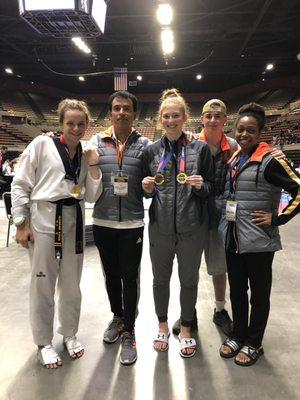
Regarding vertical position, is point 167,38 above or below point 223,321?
above

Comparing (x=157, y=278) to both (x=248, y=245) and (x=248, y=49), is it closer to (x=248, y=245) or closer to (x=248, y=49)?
(x=248, y=245)

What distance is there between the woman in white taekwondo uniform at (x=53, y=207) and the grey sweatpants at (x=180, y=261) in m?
0.47

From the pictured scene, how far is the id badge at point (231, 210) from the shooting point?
1788mm

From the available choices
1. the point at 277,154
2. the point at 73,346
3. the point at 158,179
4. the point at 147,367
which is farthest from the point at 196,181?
the point at 73,346

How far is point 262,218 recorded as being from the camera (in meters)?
1.70

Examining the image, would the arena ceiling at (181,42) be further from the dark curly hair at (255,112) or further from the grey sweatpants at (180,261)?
the grey sweatpants at (180,261)

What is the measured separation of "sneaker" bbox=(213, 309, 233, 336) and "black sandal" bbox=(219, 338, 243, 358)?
0.15 metres

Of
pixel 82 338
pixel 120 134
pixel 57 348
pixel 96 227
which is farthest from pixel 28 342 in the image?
pixel 120 134

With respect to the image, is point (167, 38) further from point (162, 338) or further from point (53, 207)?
point (162, 338)

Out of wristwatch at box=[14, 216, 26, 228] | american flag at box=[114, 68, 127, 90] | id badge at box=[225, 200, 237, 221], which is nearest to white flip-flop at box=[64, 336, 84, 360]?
wristwatch at box=[14, 216, 26, 228]

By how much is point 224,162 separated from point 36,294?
4.68 ft

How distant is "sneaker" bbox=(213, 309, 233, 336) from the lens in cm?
215

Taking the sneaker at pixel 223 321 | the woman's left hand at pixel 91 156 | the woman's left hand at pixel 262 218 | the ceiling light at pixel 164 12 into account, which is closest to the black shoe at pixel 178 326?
the sneaker at pixel 223 321

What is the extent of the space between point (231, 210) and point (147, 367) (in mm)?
1042
